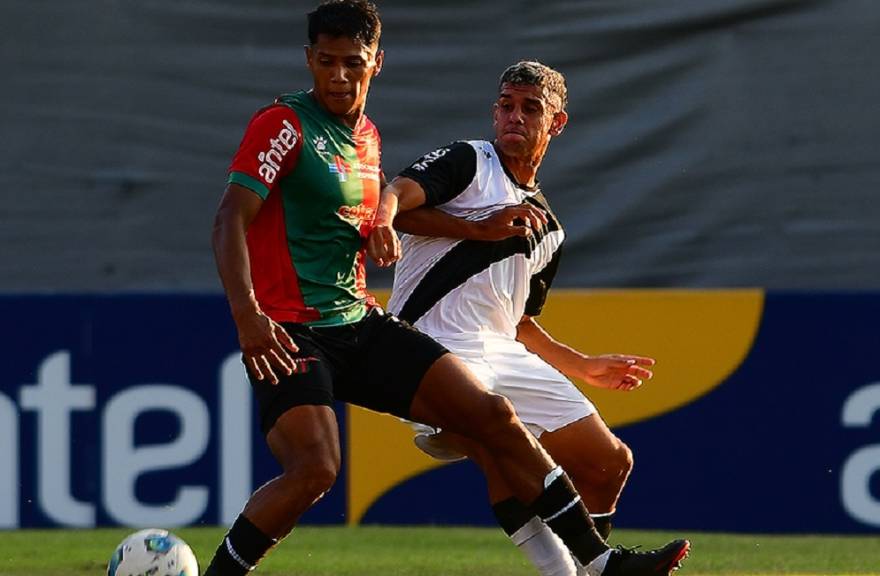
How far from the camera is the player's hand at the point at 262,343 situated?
5602 millimetres

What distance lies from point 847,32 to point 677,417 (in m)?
2.55

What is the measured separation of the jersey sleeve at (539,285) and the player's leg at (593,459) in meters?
0.55

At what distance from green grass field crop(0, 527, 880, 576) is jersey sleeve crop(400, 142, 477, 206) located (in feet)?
6.28

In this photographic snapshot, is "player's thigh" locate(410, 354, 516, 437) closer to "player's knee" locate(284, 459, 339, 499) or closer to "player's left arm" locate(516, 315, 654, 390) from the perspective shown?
"player's knee" locate(284, 459, 339, 499)

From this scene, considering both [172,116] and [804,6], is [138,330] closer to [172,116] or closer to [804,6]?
[172,116]

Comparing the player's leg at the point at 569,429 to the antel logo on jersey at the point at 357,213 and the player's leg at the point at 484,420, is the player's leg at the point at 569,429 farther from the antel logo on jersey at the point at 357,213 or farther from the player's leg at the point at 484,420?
the antel logo on jersey at the point at 357,213

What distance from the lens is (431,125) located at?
10805 mm

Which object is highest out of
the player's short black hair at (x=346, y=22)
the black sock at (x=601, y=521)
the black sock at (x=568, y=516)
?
the player's short black hair at (x=346, y=22)

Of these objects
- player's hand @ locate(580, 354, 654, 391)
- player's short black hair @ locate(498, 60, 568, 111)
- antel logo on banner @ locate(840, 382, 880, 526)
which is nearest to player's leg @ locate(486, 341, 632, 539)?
player's hand @ locate(580, 354, 654, 391)

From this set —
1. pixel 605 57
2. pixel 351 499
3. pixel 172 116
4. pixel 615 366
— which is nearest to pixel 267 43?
pixel 172 116

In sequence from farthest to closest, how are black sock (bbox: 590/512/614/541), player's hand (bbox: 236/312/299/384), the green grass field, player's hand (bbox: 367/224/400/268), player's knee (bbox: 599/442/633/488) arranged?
the green grass field, black sock (bbox: 590/512/614/541), player's knee (bbox: 599/442/633/488), player's hand (bbox: 367/224/400/268), player's hand (bbox: 236/312/299/384)

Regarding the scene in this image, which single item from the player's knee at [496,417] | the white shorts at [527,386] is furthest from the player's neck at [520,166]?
the player's knee at [496,417]

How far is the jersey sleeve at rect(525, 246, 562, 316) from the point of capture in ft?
22.9

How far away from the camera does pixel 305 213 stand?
5941 mm
